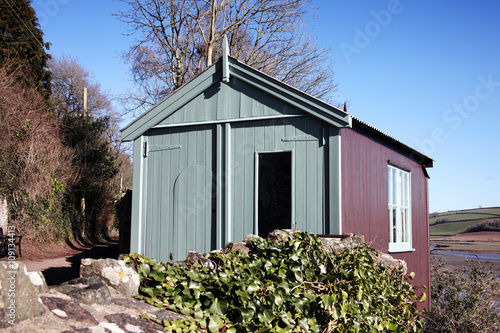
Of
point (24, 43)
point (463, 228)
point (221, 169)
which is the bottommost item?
point (463, 228)

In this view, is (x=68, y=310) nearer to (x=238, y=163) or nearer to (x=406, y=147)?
(x=238, y=163)

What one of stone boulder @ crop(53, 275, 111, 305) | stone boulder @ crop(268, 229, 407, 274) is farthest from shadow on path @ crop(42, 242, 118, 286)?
stone boulder @ crop(53, 275, 111, 305)

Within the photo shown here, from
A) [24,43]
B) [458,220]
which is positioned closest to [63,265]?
[24,43]

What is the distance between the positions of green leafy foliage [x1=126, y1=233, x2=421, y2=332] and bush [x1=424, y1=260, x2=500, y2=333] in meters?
5.63

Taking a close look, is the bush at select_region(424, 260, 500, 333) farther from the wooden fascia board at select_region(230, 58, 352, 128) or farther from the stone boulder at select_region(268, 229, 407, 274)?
the wooden fascia board at select_region(230, 58, 352, 128)

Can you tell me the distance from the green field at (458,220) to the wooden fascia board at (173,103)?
64.2m

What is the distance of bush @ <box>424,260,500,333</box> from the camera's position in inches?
366

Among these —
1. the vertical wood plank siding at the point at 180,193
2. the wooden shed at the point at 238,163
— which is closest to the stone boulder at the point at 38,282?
the wooden shed at the point at 238,163

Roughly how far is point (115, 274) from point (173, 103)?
17.2ft

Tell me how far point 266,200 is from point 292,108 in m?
5.04

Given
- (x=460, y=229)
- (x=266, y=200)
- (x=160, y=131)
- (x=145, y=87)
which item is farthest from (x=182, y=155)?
(x=460, y=229)

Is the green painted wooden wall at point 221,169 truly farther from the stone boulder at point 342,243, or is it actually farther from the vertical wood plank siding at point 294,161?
the stone boulder at point 342,243

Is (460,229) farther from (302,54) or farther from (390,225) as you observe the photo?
(390,225)

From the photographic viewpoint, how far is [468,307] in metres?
9.77
